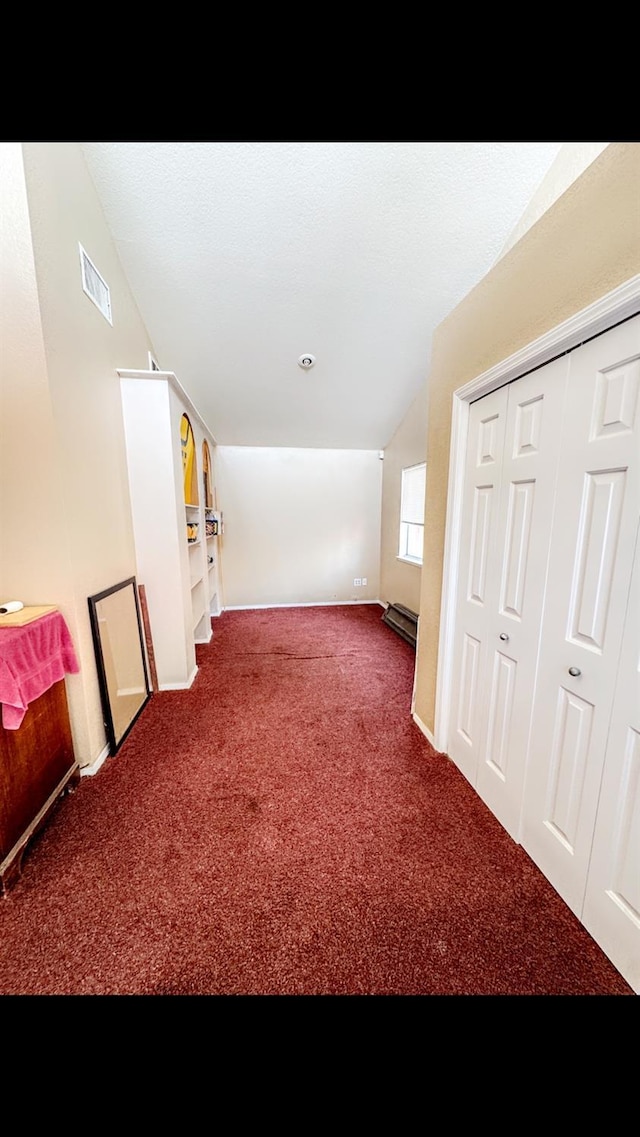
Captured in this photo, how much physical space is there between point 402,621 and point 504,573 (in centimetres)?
257

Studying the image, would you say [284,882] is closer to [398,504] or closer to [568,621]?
[568,621]

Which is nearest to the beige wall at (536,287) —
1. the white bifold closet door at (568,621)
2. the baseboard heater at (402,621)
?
the white bifold closet door at (568,621)

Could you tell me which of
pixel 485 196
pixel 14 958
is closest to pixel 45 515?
pixel 14 958

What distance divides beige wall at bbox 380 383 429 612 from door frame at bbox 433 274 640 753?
75.8 inches

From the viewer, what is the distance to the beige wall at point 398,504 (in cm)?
380

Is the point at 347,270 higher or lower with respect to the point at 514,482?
higher

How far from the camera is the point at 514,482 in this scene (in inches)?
52.0

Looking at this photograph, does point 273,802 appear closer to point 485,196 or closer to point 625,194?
point 625,194

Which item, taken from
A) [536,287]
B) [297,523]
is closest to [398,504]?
[297,523]

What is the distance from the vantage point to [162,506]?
93.7 inches

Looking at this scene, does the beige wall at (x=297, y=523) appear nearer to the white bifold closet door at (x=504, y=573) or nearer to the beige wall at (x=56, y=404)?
the beige wall at (x=56, y=404)

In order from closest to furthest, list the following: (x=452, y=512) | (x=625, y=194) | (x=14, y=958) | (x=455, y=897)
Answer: (x=625, y=194), (x=14, y=958), (x=455, y=897), (x=452, y=512)

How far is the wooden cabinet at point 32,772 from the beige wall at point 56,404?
112 mm
